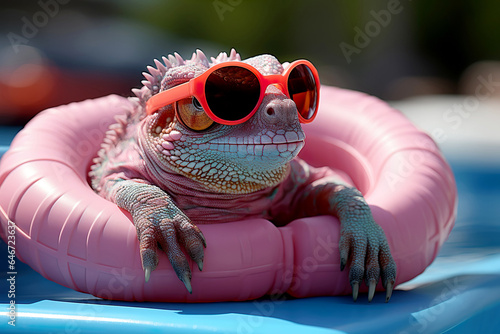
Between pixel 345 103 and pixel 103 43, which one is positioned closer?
pixel 345 103

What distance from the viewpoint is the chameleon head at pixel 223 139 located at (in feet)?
5.18

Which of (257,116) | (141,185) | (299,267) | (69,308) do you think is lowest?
(69,308)

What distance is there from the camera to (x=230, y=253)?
5.52 ft

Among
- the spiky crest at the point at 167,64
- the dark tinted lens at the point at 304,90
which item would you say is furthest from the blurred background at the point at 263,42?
the dark tinted lens at the point at 304,90

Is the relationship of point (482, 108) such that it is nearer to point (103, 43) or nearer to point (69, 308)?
point (103, 43)

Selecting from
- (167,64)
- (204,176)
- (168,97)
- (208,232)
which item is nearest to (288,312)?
(208,232)

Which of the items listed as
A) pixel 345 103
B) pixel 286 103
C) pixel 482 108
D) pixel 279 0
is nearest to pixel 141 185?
pixel 286 103

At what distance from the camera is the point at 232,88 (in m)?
1.65

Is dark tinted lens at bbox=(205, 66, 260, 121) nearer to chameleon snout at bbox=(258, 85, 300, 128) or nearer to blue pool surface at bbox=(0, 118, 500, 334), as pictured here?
chameleon snout at bbox=(258, 85, 300, 128)

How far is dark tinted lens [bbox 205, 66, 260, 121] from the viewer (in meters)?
1.62

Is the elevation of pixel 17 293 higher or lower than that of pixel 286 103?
lower

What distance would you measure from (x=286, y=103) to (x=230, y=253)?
1.45ft

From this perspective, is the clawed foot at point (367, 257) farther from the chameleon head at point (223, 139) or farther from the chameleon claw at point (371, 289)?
the chameleon head at point (223, 139)

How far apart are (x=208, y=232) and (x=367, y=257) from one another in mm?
466
